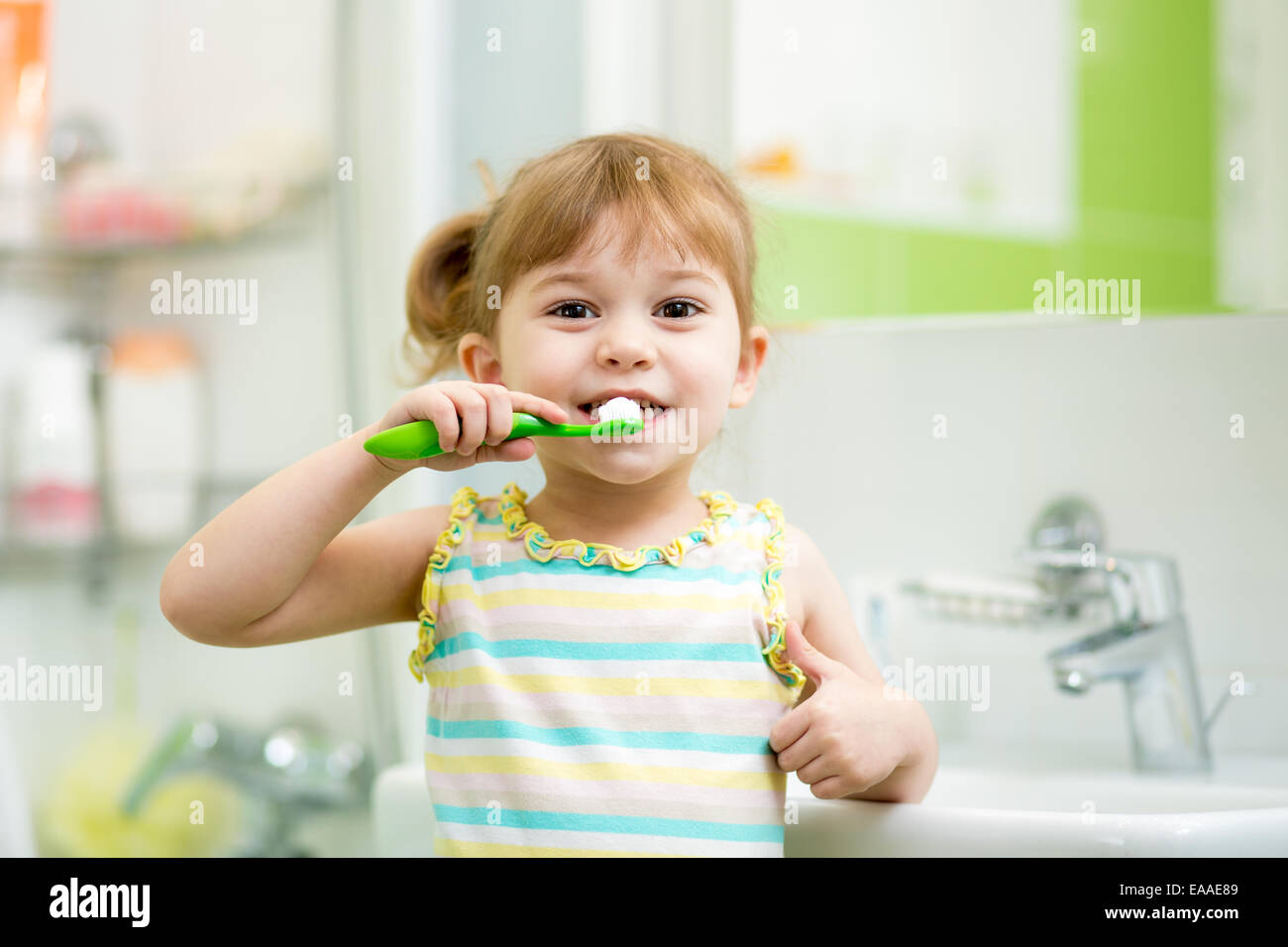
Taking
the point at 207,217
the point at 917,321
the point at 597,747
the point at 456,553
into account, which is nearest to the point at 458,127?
the point at 207,217

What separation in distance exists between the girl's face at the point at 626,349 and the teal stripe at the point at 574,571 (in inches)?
2.0

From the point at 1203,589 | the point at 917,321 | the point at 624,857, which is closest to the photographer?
the point at 624,857

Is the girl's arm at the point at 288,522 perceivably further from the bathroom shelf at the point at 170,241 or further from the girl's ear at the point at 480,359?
the bathroom shelf at the point at 170,241

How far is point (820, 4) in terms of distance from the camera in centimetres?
107

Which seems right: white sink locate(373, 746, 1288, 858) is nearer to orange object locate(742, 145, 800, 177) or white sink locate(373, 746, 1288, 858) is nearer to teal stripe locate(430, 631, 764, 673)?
teal stripe locate(430, 631, 764, 673)

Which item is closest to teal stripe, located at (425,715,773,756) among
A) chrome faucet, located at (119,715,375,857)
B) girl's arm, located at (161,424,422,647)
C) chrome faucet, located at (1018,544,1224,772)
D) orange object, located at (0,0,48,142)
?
girl's arm, located at (161,424,422,647)

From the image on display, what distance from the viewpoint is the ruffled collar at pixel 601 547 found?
610 millimetres

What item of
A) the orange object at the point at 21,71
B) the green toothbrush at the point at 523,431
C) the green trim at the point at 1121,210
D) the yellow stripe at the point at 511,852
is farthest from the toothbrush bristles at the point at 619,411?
the orange object at the point at 21,71

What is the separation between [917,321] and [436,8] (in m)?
0.53

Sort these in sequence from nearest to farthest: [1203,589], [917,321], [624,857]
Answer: [624,857] < [1203,589] < [917,321]

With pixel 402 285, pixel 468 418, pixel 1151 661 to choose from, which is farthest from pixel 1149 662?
pixel 402 285

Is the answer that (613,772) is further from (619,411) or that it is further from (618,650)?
(619,411)

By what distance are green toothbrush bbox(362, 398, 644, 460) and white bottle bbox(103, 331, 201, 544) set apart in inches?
24.5
